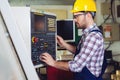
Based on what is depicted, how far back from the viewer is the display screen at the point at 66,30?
156 inches

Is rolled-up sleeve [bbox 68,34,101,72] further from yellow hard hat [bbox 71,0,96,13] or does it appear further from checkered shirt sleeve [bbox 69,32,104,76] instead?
yellow hard hat [bbox 71,0,96,13]

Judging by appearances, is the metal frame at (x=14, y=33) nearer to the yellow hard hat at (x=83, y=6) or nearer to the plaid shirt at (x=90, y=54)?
the plaid shirt at (x=90, y=54)

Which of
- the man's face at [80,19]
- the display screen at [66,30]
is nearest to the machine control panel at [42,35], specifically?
the man's face at [80,19]

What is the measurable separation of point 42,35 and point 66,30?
7.86ft

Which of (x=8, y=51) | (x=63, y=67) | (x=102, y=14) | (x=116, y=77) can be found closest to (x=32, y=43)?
(x=63, y=67)

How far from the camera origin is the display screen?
3.96m

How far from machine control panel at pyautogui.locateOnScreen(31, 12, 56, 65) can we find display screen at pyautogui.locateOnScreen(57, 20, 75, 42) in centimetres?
206

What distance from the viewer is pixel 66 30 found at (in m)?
4.01

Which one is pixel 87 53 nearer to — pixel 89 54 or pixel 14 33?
pixel 89 54

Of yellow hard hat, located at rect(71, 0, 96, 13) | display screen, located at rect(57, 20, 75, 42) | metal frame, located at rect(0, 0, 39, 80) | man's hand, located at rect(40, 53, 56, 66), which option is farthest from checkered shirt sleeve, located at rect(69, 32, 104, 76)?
display screen, located at rect(57, 20, 75, 42)

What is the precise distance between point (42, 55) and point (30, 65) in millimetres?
676

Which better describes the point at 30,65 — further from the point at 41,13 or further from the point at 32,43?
the point at 41,13

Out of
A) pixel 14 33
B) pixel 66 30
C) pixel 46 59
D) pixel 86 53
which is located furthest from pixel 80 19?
pixel 66 30

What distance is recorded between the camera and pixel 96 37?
1.74m
